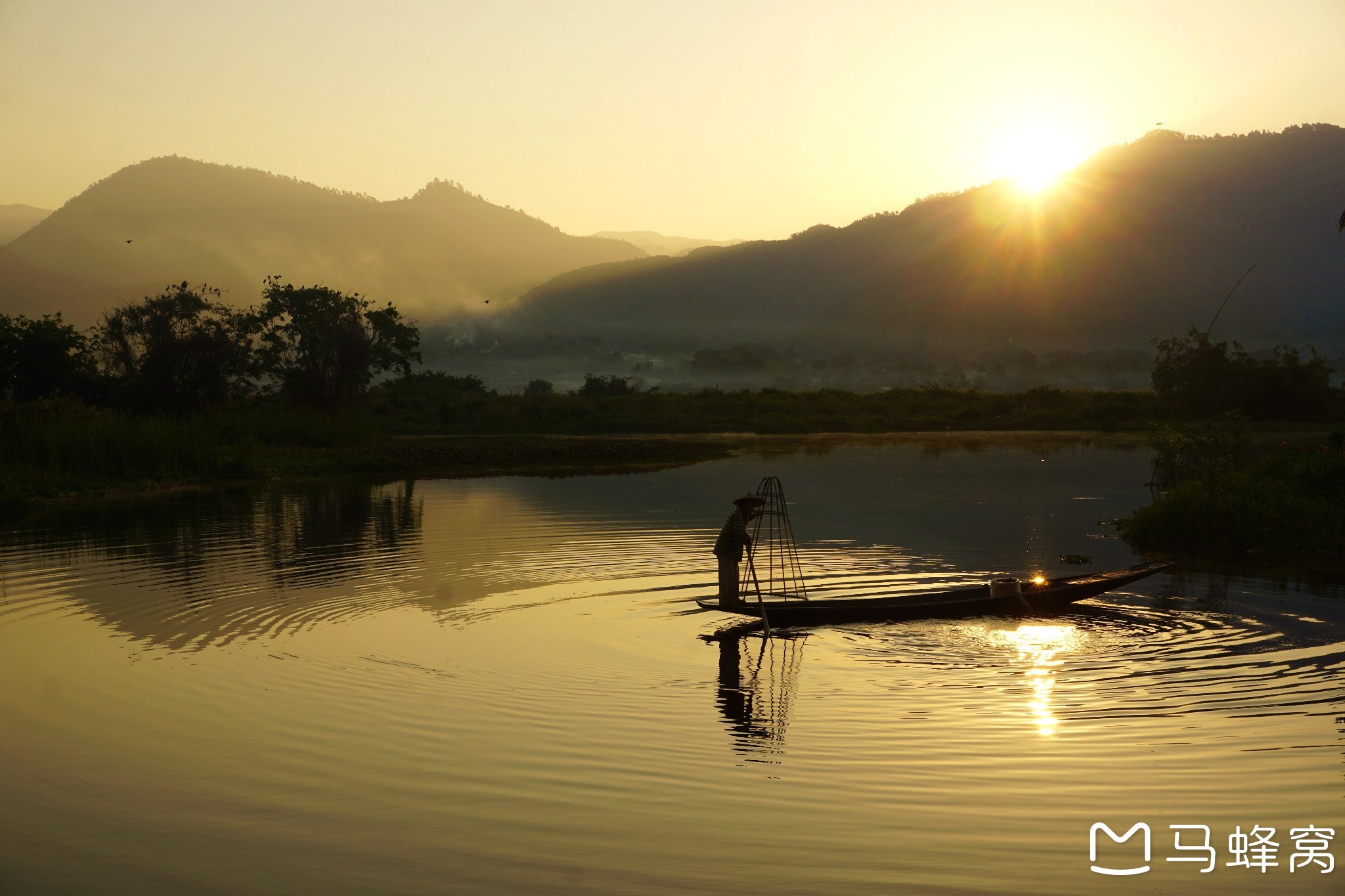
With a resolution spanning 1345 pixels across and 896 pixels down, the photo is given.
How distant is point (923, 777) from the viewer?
9742mm

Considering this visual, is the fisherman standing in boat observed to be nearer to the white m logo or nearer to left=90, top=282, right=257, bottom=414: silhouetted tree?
the white m logo

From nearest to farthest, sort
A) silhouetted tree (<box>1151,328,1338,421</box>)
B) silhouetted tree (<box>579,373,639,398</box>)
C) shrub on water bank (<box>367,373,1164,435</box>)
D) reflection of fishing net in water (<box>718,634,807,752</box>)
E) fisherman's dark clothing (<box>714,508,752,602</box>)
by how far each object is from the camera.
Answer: reflection of fishing net in water (<box>718,634,807,752</box>) < fisherman's dark clothing (<box>714,508,752,602</box>) < silhouetted tree (<box>1151,328,1338,421</box>) < shrub on water bank (<box>367,373,1164,435</box>) < silhouetted tree (<box>579,373,639,398</box>)

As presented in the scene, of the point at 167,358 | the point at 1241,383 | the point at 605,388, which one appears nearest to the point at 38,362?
the point at 167,358

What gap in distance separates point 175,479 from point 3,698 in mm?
31615

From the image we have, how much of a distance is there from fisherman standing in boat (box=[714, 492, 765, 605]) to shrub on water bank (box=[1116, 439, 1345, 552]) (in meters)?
12.8

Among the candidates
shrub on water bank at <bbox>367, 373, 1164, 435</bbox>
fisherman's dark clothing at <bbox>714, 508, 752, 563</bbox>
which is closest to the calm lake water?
fisherman's dark clothing at <bbox>714, 508, 752, 563</bbox>

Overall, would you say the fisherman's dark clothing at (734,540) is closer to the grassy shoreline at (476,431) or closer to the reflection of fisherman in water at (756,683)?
the reflection of fisherman in water at (756,683)

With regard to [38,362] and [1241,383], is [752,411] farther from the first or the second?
[38,362]

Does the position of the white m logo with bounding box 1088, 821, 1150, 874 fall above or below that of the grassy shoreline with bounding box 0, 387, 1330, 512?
below

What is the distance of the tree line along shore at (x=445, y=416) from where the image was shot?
27.8 metres

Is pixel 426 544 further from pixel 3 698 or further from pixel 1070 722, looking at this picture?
pixel 1070 722

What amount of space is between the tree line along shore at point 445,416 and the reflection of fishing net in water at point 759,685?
535 inches

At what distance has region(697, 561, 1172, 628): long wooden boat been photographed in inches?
655

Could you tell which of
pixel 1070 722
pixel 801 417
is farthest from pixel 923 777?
pixel 801 417
